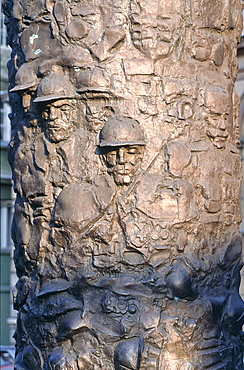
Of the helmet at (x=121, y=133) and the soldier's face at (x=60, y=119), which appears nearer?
the helmet at (x=121, y=133)

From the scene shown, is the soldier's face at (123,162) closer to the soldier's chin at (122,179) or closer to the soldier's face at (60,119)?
the soldier's chin at (122,179)

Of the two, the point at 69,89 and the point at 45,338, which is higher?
the point at 69,89

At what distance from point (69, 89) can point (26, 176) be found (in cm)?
37

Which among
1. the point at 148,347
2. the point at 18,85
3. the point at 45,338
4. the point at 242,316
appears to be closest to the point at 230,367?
the point at 242,316

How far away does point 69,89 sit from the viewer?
2129 millimetres

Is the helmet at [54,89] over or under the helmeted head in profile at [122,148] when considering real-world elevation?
over

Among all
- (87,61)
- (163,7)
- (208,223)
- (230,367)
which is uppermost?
(163,7)

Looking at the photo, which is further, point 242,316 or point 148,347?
point 242,316

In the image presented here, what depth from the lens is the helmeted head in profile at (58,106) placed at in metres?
2.12

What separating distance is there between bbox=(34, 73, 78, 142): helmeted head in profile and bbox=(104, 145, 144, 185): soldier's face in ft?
0.64

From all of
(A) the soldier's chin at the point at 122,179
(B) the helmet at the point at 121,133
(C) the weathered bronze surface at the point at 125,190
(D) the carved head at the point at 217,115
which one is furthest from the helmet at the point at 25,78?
(D) the carved head at the point at 217,115

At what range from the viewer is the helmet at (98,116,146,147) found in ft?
6.66

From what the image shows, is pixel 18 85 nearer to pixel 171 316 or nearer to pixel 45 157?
pixel 45 157

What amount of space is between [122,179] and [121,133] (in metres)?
0.16
